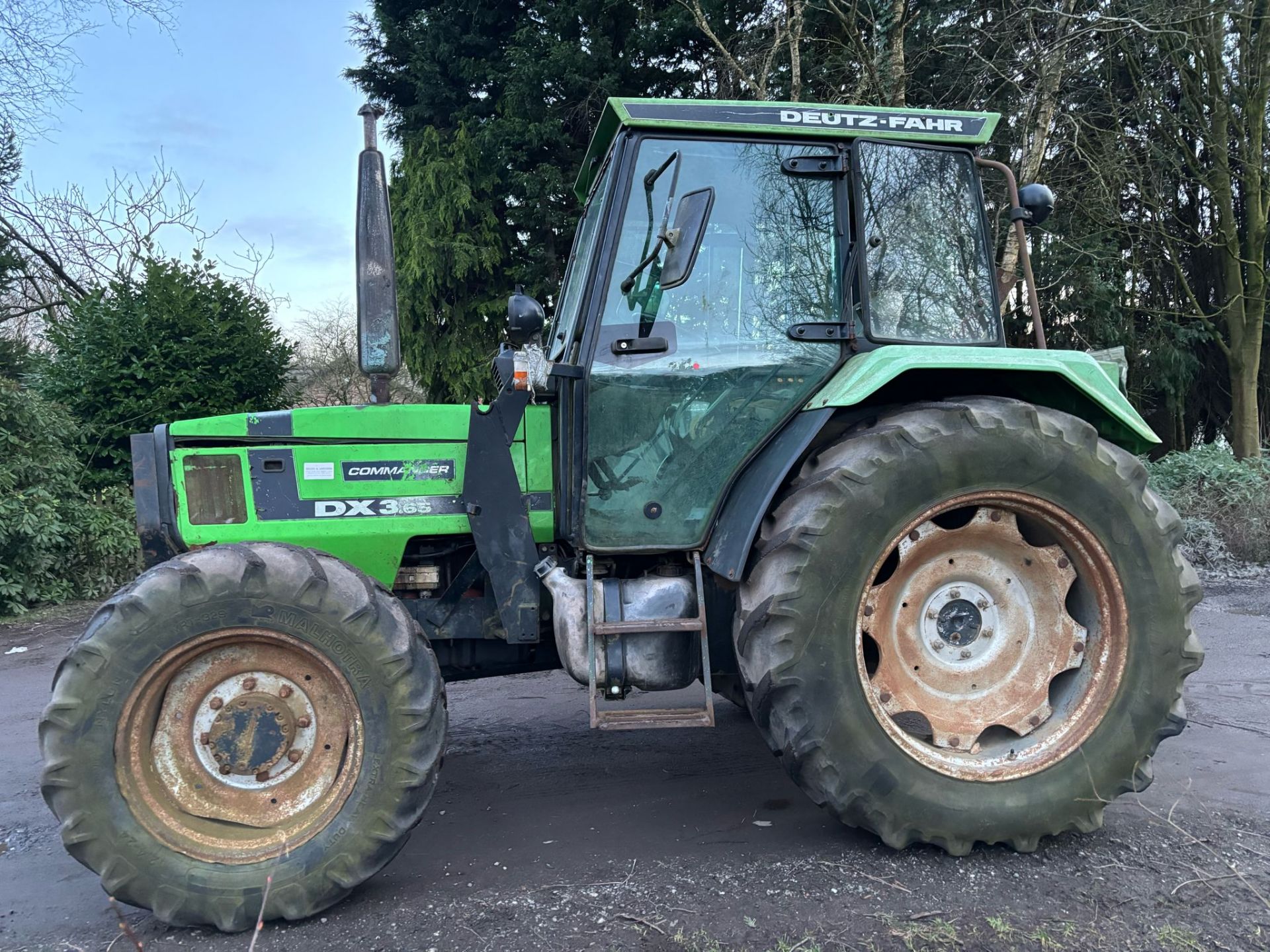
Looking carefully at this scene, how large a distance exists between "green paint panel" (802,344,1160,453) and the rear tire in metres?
1.66

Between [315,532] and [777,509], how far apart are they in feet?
5.37

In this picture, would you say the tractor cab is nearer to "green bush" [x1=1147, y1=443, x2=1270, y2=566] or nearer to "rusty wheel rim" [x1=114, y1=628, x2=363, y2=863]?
"rusty wheel rim" [x1=114, y1=628, x2=363, y2=863]

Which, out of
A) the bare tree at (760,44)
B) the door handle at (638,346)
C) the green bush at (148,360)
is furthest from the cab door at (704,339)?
the green bush at (148,360)

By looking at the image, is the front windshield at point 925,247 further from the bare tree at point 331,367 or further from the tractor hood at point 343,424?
the bare tree at point 331,367

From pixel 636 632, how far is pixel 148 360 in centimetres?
798

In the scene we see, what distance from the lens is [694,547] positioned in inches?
122

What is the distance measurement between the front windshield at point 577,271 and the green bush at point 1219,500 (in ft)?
22.0

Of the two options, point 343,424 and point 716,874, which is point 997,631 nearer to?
point 716,874

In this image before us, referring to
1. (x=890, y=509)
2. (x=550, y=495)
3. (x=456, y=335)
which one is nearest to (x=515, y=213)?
(x=456, y=335)

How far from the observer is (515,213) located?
10898mm

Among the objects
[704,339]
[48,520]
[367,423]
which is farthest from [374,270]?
[48,520]

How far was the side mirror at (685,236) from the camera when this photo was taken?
291 cm

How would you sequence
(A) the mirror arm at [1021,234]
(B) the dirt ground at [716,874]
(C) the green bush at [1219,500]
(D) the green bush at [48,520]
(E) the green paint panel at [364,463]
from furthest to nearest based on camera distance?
(C) the green bush at [1219,500] < (D) the green bush at [48,520] < (A) the mirror arm at [1021,234] < (E) the green paint panel at [364,463] < (B) the dirt ground at [716,874]

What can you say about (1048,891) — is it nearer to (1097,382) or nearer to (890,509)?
(890,509)
